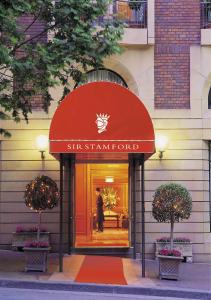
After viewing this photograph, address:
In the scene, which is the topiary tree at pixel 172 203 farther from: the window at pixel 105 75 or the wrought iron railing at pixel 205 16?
the wrought iron railing at pixel 205 16

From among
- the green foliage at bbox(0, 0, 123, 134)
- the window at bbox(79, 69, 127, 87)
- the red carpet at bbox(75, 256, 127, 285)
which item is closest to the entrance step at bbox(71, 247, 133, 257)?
the red carpet at bbox(75, 256, 127, 285)

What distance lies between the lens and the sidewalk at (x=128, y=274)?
11688 mm

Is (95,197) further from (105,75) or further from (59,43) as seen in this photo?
(59,43)

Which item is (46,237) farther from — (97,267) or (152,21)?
(152,21)

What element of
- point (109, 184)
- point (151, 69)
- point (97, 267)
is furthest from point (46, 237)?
point (151, 69)

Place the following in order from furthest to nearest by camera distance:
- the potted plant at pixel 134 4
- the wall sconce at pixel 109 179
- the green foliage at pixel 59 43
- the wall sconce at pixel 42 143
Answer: the wall sconce at pixel 109 179, the wall sconce at pixel 42 143, the potted plant at pixel 134 4, the green foliage at pixel 59 43

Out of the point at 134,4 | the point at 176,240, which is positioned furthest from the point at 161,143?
the point at 134,4

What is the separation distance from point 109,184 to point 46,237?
374cm

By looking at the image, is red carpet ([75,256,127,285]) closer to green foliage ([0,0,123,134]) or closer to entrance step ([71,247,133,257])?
entrance step ([71,247,133,257])

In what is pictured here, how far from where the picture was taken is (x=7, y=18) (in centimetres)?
1065

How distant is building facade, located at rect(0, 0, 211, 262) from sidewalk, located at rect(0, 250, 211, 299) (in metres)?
0.99

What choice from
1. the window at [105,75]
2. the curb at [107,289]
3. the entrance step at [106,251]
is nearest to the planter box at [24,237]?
the entrance step at [106,251]

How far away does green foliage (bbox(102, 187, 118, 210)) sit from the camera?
19.4 meters

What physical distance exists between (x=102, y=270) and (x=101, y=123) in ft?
11.3
